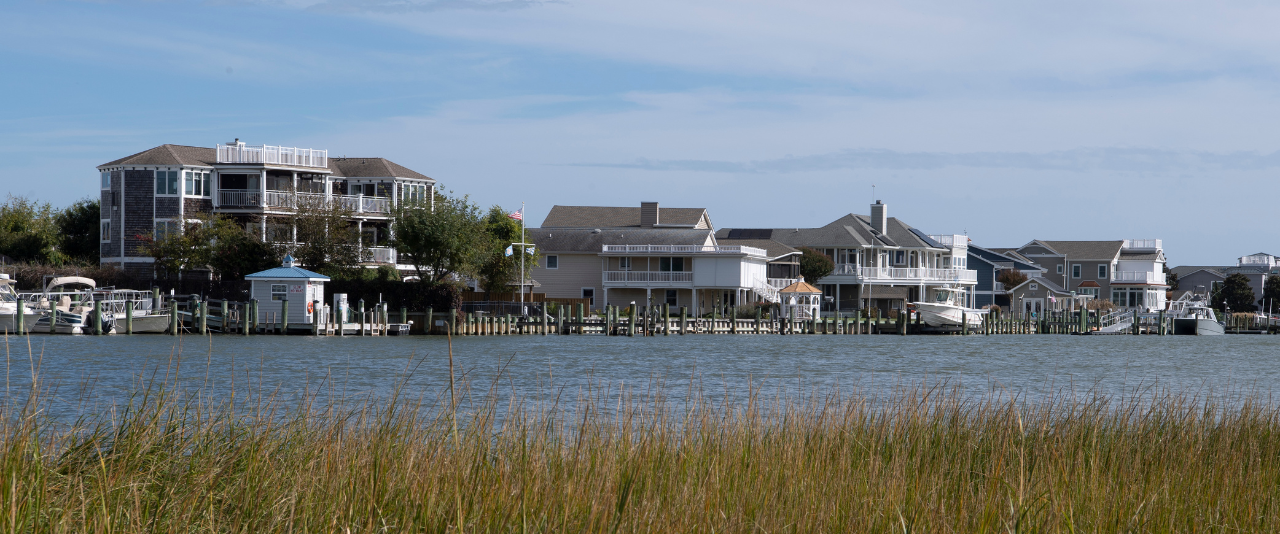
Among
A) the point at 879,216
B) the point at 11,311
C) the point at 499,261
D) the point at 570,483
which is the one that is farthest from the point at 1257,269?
the point at 570,483

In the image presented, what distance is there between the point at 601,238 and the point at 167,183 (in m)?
24.9

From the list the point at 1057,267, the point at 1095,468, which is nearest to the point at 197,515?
the point at 1095,468

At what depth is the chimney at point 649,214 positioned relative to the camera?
76375mm

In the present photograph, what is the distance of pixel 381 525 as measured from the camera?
6414 mm

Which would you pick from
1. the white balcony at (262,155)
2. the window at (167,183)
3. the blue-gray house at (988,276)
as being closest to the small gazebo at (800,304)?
the white balcony at (262,155)

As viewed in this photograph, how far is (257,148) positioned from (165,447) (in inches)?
1988

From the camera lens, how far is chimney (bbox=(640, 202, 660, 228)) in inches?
3007

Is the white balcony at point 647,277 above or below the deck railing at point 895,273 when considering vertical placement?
below

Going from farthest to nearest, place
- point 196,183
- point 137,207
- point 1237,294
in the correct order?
point 1237,294
point 196,183
point 137,207

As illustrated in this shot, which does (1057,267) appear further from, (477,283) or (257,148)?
(257,148)

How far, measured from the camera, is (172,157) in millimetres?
54906

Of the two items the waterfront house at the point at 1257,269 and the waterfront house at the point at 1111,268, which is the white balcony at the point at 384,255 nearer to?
the waterfront house at the point at 1111,268

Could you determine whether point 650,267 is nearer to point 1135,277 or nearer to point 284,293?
point 284,293

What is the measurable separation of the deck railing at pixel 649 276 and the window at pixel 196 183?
21.4m
